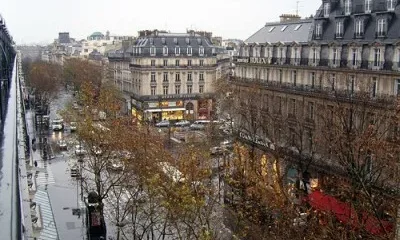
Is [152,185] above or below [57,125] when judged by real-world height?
above

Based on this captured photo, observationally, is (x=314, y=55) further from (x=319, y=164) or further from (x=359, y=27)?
(x=319, y=164)

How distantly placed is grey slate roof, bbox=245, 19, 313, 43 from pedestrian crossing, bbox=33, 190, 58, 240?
21550mm

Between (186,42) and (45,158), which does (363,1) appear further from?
(186,42)

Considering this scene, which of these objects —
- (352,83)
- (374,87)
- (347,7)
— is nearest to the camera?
(374,87)

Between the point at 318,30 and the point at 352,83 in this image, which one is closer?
the point at 352,83

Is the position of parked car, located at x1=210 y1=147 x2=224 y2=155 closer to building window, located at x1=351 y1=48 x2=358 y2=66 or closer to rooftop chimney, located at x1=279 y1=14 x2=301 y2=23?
building window, located at x1=351 y1=48 x2=358 y2=66

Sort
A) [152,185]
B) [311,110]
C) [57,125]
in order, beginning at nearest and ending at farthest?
[152,185] → [311,110] → [57,125]

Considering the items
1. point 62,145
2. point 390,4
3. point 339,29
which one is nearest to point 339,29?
point 339,29

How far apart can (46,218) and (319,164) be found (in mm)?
17607

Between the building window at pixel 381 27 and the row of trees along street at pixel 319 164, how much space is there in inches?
137

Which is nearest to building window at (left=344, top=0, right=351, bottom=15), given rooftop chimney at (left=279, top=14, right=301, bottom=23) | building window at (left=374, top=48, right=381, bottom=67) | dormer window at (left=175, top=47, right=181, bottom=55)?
building window at (left=374, top=48, right=381, bottom=67)

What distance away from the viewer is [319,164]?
31062mm

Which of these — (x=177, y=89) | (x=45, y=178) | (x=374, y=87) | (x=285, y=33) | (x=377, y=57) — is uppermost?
(x=285, y=33)

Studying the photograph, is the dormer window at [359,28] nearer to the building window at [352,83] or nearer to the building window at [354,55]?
the building window at [354,55]
